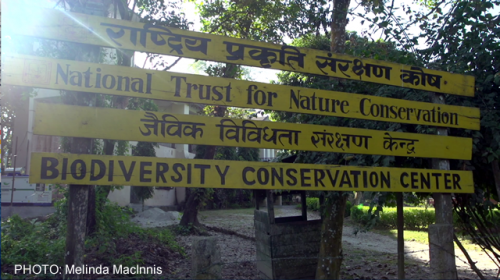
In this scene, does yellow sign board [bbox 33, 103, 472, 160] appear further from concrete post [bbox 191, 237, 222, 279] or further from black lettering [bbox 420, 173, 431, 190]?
concrete post [bbox 191, 237, 222, 279]

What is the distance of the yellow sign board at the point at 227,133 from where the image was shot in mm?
2965

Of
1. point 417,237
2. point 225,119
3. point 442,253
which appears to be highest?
point 225,119

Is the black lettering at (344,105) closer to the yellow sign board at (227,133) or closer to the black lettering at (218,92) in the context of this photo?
the yellow sign board at (227,133)

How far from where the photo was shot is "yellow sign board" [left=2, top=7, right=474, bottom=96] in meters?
3.04

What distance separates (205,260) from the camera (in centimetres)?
294

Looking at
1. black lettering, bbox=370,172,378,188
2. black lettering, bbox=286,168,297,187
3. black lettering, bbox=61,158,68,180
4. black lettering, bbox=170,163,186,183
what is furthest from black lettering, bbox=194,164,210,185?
black lettering, bbox=370,172,378,188

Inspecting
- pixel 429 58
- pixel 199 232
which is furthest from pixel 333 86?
pixel 199 232

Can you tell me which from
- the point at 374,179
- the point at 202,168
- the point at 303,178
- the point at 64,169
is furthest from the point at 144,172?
the point at 374,179

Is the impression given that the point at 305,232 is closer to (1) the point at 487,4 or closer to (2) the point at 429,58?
(2) the point at 429,58

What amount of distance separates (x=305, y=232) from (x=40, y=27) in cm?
596

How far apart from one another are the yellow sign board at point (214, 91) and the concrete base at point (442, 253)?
1.23 metres

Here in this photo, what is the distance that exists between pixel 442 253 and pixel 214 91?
112 inches

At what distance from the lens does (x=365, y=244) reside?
1300 cm

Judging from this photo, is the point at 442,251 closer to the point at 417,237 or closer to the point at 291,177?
the point at 291,177
